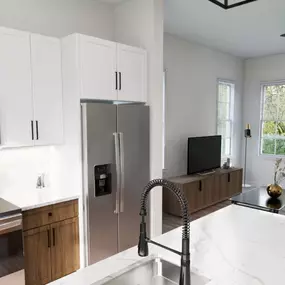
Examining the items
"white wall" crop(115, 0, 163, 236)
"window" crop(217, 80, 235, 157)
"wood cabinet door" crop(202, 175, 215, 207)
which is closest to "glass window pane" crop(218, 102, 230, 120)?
"window" crop(217, 80, 235, 157)

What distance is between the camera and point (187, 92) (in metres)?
5.26

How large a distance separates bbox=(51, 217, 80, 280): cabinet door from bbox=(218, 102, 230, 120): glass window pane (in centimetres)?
454

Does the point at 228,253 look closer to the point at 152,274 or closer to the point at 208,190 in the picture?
the point at 152,274

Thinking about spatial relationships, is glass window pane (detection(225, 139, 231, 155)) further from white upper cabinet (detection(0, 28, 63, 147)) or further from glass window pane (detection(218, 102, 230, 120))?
white upper cabinet (detection(0, 28, 63, 147))

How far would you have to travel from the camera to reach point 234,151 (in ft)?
22.0

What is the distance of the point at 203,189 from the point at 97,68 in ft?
10.2

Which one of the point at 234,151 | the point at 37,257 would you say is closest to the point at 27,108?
the point at 37,257

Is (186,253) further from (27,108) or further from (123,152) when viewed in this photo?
(27,108)

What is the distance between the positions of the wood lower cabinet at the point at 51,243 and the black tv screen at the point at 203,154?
9.28ft

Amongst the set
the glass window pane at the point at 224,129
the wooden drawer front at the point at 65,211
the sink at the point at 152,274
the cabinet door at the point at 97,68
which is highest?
the cabinet door at the point at 97,68

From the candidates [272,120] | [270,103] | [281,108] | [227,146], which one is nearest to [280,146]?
[272,120]

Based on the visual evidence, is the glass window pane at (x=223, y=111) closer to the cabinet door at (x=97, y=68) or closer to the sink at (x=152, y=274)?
the cabinet door at (x=97, y=68)

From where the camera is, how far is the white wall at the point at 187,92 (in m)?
4.92

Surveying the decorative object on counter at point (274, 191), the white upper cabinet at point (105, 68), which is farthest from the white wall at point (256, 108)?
the white upper cabinet at point (105, 68)
